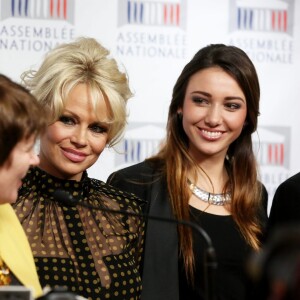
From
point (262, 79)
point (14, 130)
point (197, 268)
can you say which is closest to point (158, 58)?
point (262, 79)

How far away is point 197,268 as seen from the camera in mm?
1912

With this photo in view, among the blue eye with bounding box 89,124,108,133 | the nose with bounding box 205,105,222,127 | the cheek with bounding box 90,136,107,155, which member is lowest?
the cheek with bounding box 90,136,107,155

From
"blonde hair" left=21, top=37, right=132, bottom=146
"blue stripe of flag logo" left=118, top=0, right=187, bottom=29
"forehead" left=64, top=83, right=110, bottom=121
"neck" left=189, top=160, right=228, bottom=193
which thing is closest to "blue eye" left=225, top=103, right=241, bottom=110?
"neck" left=189, top=160, right=228, bottom=193

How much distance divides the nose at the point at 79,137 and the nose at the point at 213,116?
18.8 inches

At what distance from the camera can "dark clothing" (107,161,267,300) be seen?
6.18ft

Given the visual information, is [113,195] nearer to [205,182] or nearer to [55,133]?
[55,133]

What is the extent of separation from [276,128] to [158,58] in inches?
25.4

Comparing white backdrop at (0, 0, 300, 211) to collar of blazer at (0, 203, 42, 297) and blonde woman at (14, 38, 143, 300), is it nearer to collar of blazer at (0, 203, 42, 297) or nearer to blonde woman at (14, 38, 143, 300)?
blonde woman at (14, 38, 143, 300)

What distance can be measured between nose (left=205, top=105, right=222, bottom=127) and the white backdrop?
803 millimetres

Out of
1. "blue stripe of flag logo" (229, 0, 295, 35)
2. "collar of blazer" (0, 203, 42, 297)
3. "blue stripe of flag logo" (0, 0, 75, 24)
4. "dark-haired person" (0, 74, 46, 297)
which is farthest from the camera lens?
"blue stripe of flag logo" (229, 0, 295, 35)

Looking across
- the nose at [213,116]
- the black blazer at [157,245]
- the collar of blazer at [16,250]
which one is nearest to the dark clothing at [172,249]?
the black blazer at [157,245]

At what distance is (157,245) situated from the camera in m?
1.88

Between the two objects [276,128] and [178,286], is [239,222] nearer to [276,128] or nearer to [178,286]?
[178,286]

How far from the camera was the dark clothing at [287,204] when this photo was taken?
2.00m
